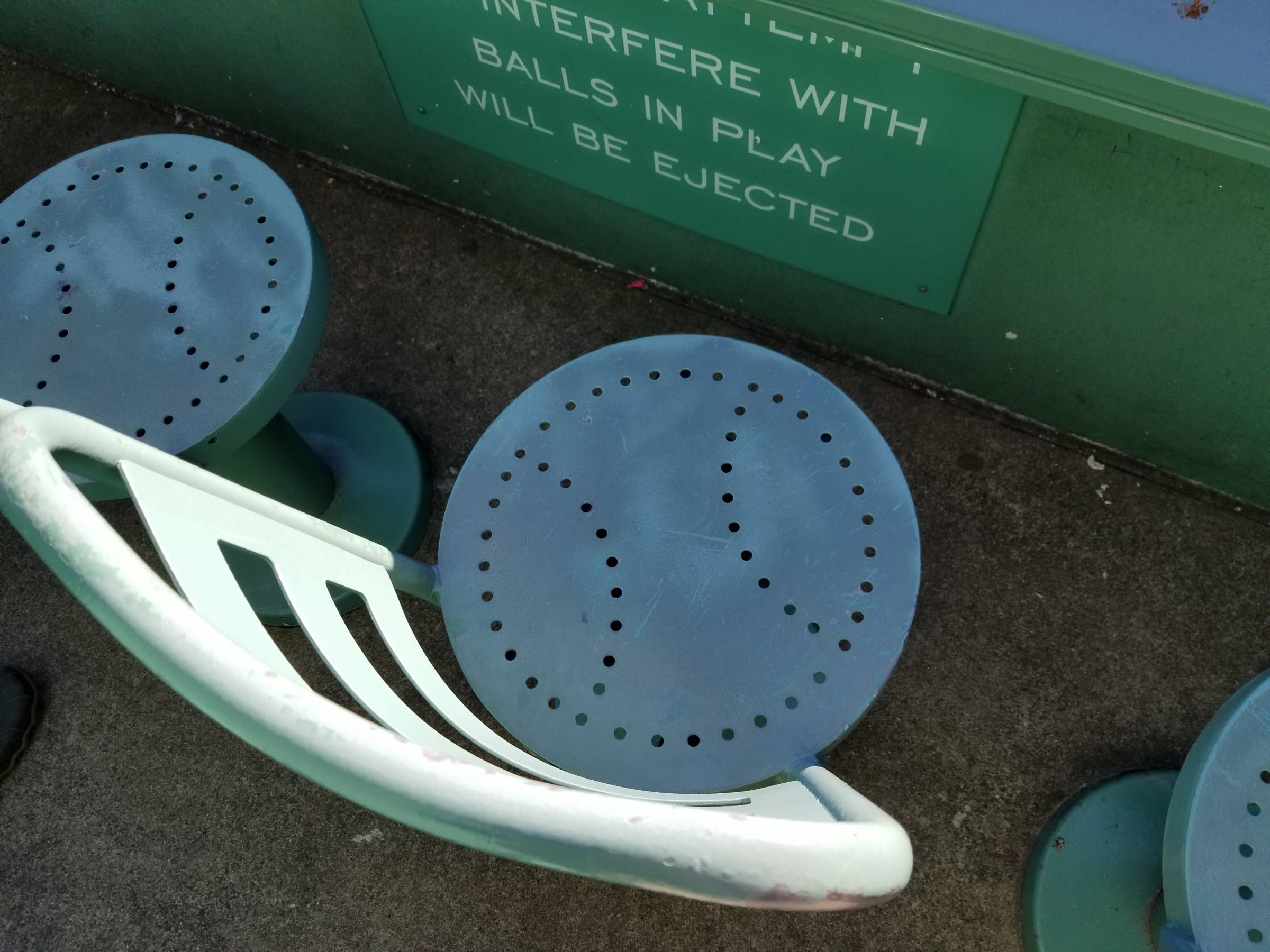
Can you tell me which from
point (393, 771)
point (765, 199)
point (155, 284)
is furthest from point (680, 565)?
point (155, 284)

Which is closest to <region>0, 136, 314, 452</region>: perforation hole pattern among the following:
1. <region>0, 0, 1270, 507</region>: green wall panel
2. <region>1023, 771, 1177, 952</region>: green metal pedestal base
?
<region>0, 0, 1270, 507</region>: green wall panel

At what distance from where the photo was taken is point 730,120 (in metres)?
1.51

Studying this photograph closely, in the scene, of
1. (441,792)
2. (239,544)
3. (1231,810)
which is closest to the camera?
(441,792)

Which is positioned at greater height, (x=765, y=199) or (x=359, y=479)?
(x=765, y=199)

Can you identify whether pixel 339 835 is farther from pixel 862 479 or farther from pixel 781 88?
pixel 781 88

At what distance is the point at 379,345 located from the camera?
7.27ft

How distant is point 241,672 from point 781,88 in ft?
3.72

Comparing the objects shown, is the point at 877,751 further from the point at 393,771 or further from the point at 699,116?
the point at 393,771

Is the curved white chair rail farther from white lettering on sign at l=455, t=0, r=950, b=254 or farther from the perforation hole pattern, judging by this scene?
white lettering on sign at l=455, t=0, r=950, b=254

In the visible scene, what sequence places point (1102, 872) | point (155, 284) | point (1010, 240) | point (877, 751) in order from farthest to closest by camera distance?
point (877, 751), point (1102, 872), point (1010, 240), point (155, 284)

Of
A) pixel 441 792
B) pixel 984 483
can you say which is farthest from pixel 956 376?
pixel 441 792

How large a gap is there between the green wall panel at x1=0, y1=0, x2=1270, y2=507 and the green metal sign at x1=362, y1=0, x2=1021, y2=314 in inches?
3.5

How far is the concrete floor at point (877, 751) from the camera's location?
1720 mm

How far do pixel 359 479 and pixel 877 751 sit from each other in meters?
1.15
